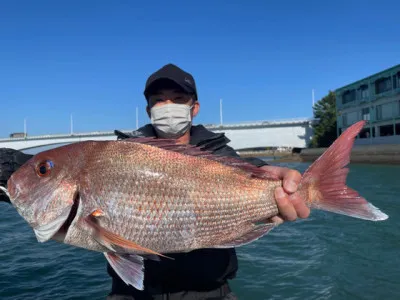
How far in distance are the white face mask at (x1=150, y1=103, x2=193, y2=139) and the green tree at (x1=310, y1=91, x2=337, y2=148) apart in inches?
2352

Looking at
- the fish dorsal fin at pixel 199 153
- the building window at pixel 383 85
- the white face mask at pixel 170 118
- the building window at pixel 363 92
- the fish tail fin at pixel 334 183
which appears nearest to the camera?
the fish tail fin at pixel 334 183

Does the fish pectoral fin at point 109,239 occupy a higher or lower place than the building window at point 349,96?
lower

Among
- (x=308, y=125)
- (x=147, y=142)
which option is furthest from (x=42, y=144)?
(x=147, y=142)

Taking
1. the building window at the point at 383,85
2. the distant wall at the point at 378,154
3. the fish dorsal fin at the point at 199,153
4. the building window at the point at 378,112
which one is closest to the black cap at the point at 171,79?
the fish dorsal fin at the point at 199,153

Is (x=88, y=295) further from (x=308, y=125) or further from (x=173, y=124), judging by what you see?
(x=308, y=125)

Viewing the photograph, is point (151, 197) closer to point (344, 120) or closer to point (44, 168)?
point (44, 168)

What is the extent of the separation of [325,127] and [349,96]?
9837mm

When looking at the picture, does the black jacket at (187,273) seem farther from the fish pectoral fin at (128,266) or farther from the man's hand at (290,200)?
the man's hand at (290,200)

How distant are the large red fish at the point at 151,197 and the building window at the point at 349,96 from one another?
57641mm

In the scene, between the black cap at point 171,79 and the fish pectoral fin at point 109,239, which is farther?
the black cap at point 171,79

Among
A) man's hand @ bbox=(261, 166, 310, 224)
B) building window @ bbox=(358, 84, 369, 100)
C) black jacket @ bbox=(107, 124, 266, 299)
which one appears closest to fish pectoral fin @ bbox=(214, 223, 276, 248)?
man's hand @ bbox=(261, 166, 310, 224)

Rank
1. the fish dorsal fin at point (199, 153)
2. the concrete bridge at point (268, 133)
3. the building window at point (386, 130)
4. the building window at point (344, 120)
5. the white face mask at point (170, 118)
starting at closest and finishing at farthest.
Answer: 1. the fish dorsal fin at point (199, 153)
2. the white face mask at point (170, 118)
3. the building window at point (386, 130)
4. the building window at point (344, 120)
5. the concrete bridge at point (268, 133)

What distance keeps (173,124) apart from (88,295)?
455cm

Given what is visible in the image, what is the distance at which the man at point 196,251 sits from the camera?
9.82 feet
